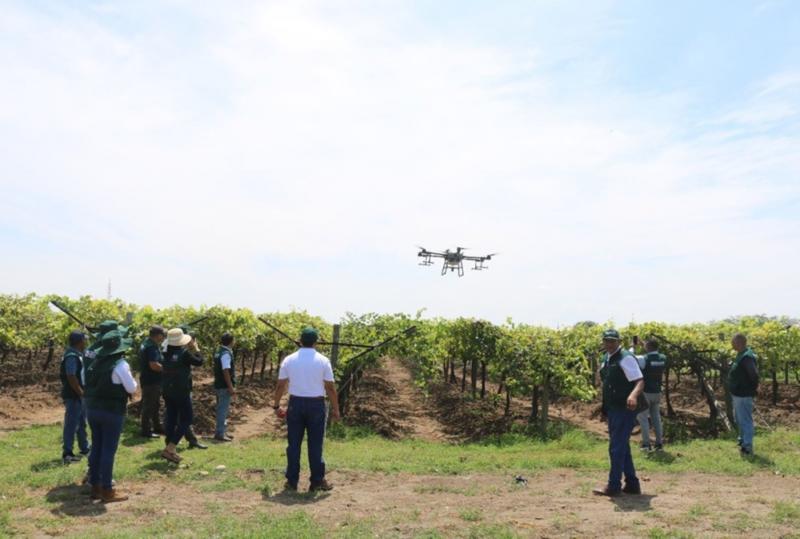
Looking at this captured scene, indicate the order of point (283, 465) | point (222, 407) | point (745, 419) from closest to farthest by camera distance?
point (283, 465)
point (745, 419)
point (222, 407)

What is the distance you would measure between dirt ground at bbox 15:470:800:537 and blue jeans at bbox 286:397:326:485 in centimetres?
33

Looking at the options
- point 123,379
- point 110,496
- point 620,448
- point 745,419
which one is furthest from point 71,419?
point 745,419

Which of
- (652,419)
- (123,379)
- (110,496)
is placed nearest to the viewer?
(110,496)

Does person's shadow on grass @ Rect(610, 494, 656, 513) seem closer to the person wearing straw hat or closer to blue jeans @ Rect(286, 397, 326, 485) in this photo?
blue jeans @ Rect(286, 397, 326, 485)

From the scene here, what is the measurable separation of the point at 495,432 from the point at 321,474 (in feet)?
21.4

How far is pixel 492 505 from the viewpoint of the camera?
667cm

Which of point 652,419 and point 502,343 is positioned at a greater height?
point 502,343

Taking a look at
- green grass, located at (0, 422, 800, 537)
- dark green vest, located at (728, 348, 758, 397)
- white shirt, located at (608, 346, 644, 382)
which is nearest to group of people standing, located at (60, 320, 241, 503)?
green grass, located at (0, 422, 800, 537)

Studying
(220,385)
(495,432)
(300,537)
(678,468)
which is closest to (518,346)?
(495,432)

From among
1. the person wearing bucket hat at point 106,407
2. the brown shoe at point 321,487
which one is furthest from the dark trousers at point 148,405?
the brown shoe at point 321,487

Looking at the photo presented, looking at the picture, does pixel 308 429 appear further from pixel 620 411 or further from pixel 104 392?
pixel 620 411

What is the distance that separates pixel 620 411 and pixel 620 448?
44 centimetres

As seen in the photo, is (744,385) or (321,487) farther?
(744,385)

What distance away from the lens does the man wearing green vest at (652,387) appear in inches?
409
